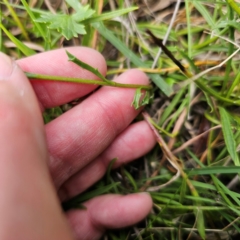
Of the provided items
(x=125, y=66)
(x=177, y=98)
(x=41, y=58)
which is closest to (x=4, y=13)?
(x=41, y=58)

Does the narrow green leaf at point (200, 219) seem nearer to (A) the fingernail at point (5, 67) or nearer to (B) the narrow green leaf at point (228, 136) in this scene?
(B) the narrow green leaf at point (228, 136)

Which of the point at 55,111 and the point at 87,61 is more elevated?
the point at 87,61

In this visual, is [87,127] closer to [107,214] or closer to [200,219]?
[107,214]

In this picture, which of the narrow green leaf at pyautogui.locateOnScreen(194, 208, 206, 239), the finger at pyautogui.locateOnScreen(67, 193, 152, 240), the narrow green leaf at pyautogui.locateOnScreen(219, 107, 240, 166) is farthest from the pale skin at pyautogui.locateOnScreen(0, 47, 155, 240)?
the narrow green leaf at pyautogui.locateOnScreen(219, 107, 240, 166)

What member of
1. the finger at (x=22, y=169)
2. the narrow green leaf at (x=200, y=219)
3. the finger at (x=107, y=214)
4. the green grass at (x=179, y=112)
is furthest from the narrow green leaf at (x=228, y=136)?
the finger at (x=22, y=169)

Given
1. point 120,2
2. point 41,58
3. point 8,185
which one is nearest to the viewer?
point 8,185

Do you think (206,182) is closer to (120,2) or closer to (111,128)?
(111,128)
